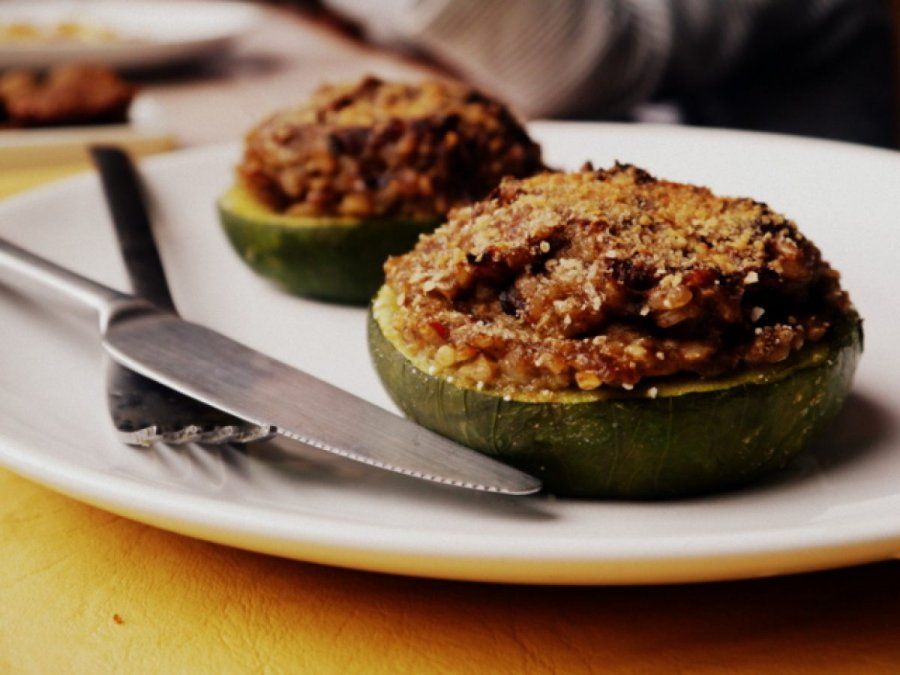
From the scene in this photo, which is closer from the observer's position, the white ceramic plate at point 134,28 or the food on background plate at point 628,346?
the food on background plate at point 628,346

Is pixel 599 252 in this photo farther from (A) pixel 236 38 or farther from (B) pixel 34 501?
(A) pixel 236 38

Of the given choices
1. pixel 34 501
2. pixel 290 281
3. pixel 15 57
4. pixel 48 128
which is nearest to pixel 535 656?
pixel 34 501

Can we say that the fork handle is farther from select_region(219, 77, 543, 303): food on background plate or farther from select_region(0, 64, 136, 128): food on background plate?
select_region(0, 64, 136, 128): food on background plate

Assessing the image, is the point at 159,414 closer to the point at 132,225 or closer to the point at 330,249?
the point at 330,249

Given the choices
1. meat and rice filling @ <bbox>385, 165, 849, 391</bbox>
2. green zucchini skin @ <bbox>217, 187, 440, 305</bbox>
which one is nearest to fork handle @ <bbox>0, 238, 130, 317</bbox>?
green zucchini skin @ <bbox>217, 187, 440, 305</bbox>

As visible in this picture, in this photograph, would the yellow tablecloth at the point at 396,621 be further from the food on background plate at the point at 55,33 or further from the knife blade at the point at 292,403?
the food on background plate at the point at 55,33

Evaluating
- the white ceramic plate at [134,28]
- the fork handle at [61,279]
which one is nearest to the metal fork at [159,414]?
the fork handle at [61,279]

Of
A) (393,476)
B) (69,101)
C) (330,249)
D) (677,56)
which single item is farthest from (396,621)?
(677,56)
